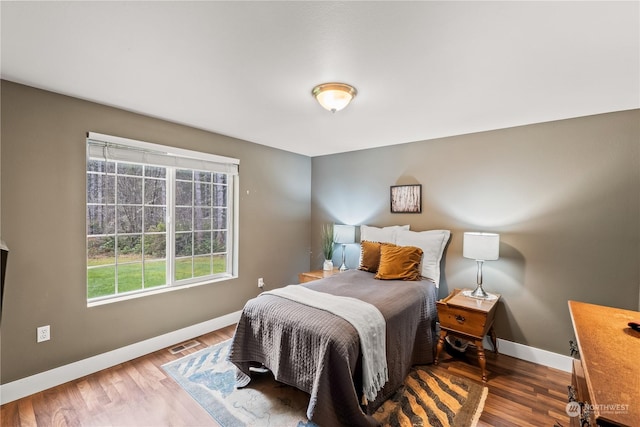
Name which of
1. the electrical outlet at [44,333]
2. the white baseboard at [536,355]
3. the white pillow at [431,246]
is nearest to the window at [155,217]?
the electrical outlet at [44,333]

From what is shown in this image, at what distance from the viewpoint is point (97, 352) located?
2418 mm

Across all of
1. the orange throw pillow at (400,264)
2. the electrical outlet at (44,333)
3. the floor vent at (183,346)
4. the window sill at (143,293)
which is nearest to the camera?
the electrical outlet at (44,333)

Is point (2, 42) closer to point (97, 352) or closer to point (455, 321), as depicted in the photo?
point (97, 352)

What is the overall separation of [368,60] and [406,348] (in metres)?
2.19

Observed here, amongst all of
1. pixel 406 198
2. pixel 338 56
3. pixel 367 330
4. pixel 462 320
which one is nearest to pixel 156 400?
pixel 367 330

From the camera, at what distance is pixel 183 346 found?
9.39 ft

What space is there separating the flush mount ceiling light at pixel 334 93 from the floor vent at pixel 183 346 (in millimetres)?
2723

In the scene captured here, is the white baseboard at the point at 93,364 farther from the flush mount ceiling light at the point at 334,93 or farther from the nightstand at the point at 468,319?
the flush mount ceiling light at the point at 334,93

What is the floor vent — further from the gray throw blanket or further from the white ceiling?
the white ceiling

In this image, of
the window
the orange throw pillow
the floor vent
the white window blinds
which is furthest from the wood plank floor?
the white window blinds

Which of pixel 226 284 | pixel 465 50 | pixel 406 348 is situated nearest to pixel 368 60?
pixel 465 50

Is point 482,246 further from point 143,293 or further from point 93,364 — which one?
point 93,364

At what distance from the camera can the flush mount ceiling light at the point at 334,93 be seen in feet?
6.43

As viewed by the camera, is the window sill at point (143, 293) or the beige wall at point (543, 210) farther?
the window sill at point (143, 293)
